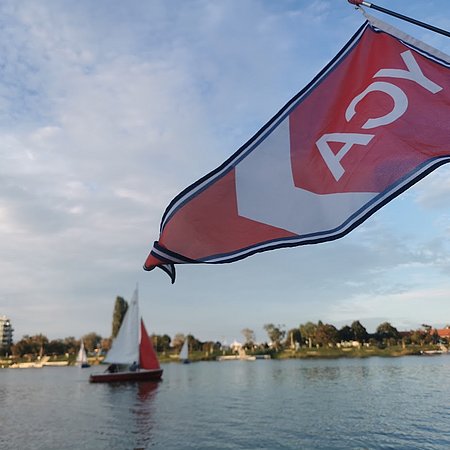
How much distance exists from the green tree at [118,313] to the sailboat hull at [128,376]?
9240cm

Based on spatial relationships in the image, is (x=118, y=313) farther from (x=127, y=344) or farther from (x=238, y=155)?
(x=238, y=155)

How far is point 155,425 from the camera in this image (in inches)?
1395

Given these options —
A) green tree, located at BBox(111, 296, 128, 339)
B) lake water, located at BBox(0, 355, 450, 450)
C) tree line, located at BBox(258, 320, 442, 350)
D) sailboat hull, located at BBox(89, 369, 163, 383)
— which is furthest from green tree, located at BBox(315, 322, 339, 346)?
lake water, located at BBox(0, 355, 450, 450)

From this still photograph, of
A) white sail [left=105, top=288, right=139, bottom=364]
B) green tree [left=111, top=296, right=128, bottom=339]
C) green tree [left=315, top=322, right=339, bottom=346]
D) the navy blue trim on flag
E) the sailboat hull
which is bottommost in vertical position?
the sailboat hull

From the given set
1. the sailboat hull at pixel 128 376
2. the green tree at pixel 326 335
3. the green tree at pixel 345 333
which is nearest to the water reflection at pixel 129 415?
the sailboat hull at pixel 128 376

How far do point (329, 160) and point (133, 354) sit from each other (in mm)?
67277

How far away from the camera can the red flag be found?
19.7ft

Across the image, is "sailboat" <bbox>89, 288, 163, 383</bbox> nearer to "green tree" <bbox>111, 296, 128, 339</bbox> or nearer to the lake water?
the lake water

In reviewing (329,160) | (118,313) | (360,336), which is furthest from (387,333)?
(329,160)

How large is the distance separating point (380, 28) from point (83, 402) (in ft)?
178

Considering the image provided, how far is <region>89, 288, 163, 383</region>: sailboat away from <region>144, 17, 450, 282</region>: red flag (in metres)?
65.8

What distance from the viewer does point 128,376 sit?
6856 cm

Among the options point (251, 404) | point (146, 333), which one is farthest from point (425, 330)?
point (251, 404)

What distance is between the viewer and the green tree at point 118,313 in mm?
163750
